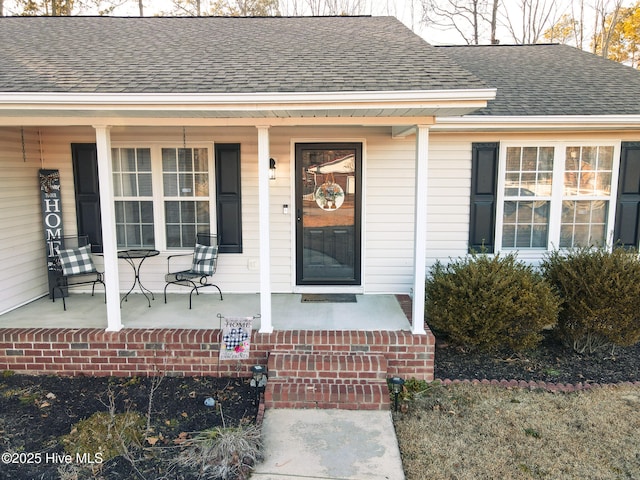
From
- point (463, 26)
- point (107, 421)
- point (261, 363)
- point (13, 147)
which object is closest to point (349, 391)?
point (261, 363)

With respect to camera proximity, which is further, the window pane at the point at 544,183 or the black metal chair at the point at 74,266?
the window pane at the point at 544,183

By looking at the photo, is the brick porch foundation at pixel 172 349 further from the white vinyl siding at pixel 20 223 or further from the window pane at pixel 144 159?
the window pane at pixel 144 159

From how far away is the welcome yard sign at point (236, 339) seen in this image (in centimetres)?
459

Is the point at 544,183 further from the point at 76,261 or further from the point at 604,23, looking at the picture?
the point at 604,23

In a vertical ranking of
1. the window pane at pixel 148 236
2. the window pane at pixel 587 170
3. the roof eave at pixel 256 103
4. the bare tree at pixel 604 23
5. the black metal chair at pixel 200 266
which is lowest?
the black metal chair at pixel 200 266

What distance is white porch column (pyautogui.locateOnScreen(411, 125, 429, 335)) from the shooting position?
15.0ft

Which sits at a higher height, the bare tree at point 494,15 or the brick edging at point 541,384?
the bare tree at point 494,15

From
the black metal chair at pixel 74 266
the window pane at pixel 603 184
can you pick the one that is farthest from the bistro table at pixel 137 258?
the window pane at pixel 603 184

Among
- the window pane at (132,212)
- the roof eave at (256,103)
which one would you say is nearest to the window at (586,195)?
the roof eave at (256,103)

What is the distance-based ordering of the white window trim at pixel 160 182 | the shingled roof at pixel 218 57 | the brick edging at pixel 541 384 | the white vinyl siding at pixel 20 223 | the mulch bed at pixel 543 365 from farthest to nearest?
the white window trim at pixel 160 182, the white vinyl siding at pixel 20 223, the mulch bed at pixel 543 365, the brick edging at pixel 541 384, the shingled roof at pixel 218 57

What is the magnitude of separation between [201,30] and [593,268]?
614cm

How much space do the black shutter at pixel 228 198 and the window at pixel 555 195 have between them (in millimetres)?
3383

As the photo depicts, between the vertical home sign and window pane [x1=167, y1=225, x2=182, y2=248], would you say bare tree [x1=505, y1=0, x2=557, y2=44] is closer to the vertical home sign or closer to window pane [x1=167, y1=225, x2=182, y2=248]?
window pane [x1=167, y1=225, x2=182, y2=248]

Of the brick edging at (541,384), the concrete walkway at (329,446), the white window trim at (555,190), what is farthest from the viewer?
the white window trim at (555,190)
